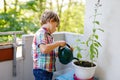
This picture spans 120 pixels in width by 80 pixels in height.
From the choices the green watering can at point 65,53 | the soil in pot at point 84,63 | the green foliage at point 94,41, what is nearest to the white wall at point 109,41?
the green foliage at point 94,41

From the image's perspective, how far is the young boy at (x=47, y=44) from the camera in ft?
5.90

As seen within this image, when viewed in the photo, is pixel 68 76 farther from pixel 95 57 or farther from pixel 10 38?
pixel 10 38

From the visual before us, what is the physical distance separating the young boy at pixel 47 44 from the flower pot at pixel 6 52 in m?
0.55

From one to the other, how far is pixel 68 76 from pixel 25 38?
2.38ft

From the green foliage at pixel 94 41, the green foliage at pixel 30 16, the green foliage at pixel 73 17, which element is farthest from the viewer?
the green foliage at pixel 73 17

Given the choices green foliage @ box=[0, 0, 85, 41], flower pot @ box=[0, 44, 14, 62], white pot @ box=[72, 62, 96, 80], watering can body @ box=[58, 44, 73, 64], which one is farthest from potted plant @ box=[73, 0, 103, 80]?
green foliage @ box=[0, 0, 85, 41]

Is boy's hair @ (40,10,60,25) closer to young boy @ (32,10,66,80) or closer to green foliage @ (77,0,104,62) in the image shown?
young boy @ (32,10,66,80)

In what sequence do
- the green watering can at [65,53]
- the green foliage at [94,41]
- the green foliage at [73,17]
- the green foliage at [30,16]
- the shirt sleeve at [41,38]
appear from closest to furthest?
the shirt sleeve at [41,38] < the green watering can at [65,53] < the green foliage at [94,41] < the green foliage at [30,16] < the green foliage at [73,17]

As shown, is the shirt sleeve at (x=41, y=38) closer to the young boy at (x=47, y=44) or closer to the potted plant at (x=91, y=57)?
the young boy at (x=47, y=44)

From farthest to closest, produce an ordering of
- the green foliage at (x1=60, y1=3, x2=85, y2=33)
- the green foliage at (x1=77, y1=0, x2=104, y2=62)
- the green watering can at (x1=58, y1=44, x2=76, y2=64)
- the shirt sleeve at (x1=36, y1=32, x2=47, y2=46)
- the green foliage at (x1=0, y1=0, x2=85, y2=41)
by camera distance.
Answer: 1. the green foliage at (x1=60, y1=3, x2=85, y2=33)
2. the green foliage at (x1=0, y1=0, x2=85, y2=41)
3. the green foliage at (x1=77, y1=0, x2=104, y2=62)
4. the green watering can at (x1=58, y1=44, x2=76, y2=64)
5. the shirt sleeve at (x1=36, y1=32, x2=47, y2=46)

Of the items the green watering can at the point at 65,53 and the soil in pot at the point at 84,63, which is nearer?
the green watering can at the point at 65,53

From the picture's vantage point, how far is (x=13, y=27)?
3.57 metres

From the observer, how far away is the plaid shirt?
1791mm

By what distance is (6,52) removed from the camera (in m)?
2.28
